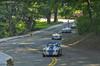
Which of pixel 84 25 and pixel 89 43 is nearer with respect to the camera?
pixel 89 43

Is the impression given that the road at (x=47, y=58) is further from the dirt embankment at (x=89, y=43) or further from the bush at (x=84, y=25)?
the bush at (x=84, y=25)

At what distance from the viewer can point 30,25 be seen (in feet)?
280

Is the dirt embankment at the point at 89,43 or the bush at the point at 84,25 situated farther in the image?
the bush at the point at 84,25

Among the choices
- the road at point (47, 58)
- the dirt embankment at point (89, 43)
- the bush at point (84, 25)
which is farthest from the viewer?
the bush at point (84, 25)

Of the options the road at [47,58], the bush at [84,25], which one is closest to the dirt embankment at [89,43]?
the road at [47,58]

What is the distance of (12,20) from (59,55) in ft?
137

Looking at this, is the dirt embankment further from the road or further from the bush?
the bush

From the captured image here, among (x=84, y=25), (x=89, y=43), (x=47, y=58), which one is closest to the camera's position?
(x=47, y=58)

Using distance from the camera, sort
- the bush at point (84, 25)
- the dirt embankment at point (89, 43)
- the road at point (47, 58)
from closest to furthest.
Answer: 1. the road at point (47, 58)
2. the dirt embankment at point (89, 43)
3. the bush at point (84, 25)

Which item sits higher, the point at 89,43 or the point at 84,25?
the point at 84,25

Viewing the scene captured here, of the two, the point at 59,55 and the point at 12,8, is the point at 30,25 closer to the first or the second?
the point at 12,8

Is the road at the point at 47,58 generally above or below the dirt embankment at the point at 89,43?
above

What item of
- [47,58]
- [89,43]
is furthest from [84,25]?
[47,58]

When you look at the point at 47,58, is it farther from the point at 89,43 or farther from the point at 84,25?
the point at 84,25
